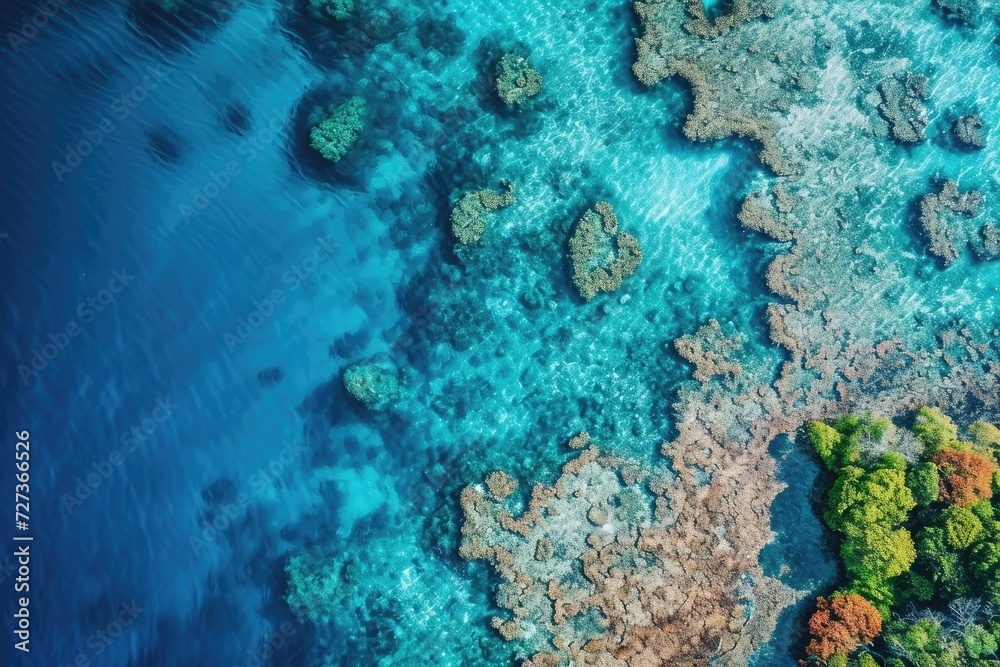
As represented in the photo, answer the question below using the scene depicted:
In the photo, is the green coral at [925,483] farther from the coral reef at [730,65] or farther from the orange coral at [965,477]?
the coral reef at [730,65]

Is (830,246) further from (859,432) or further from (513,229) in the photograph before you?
(513,229)

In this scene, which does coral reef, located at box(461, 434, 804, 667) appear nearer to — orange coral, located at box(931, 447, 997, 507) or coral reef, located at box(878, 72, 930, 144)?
orange coral, located at box(931, 447, 997, 507)

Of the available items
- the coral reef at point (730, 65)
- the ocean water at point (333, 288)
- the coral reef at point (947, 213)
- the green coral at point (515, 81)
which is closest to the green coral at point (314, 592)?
the ocean water at point (333, 288)

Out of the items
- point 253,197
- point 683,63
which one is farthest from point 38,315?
point 683,63

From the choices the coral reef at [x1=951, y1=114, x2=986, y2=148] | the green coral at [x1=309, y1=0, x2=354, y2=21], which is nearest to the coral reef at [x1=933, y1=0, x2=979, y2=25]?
the coral reef at [x1=951, y1=114, x2=986, y2=148]

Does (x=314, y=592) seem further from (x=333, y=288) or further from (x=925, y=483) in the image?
(x=925, y=483)

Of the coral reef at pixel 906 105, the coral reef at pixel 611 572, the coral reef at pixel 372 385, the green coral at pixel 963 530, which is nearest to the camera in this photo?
the green coral at pixel 963 530
